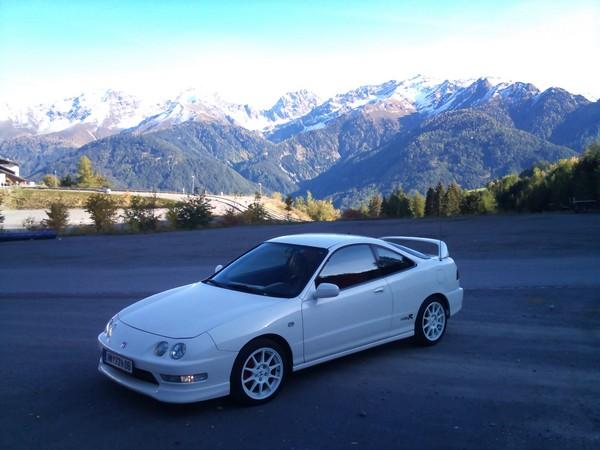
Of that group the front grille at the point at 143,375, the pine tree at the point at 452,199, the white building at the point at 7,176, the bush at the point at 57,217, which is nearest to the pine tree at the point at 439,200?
the pine tree at the point at 452,199

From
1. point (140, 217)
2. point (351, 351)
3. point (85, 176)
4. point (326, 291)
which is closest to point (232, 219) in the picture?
point (140, 217)

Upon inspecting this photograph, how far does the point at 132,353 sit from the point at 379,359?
278 centimetres

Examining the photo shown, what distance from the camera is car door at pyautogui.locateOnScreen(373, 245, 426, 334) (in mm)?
6566

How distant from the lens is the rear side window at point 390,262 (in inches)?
261

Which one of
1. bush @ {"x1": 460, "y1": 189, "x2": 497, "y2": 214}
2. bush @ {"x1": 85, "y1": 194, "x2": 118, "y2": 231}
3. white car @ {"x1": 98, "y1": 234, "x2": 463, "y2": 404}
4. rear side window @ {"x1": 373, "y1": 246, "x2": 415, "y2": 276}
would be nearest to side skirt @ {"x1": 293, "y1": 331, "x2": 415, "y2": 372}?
white car @ {"x1": 98, "y1": 234, "x2": 463, "y2": 404}

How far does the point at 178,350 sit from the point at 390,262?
284 centimetres

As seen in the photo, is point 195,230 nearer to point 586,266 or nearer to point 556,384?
point 586,266

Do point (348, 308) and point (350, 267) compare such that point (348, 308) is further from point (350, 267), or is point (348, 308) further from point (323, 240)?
point (323, 240)

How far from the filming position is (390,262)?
6.74 metres

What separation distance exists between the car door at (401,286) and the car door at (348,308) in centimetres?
11

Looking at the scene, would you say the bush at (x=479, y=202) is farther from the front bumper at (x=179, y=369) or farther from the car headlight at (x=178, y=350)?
the car headlight at (x=178, y=350)

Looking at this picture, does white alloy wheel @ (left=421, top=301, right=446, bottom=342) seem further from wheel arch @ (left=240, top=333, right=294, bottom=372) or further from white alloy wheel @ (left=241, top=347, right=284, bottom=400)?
white alloy wheel @ (left=241, top=347, right=284, bottom=400)

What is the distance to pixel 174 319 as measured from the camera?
5312mm

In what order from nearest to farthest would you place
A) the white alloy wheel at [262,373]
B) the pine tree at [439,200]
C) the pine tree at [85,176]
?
the white alloy wheel at [262,373], the pine tree at [439,200], the pine tree at [85,176]
